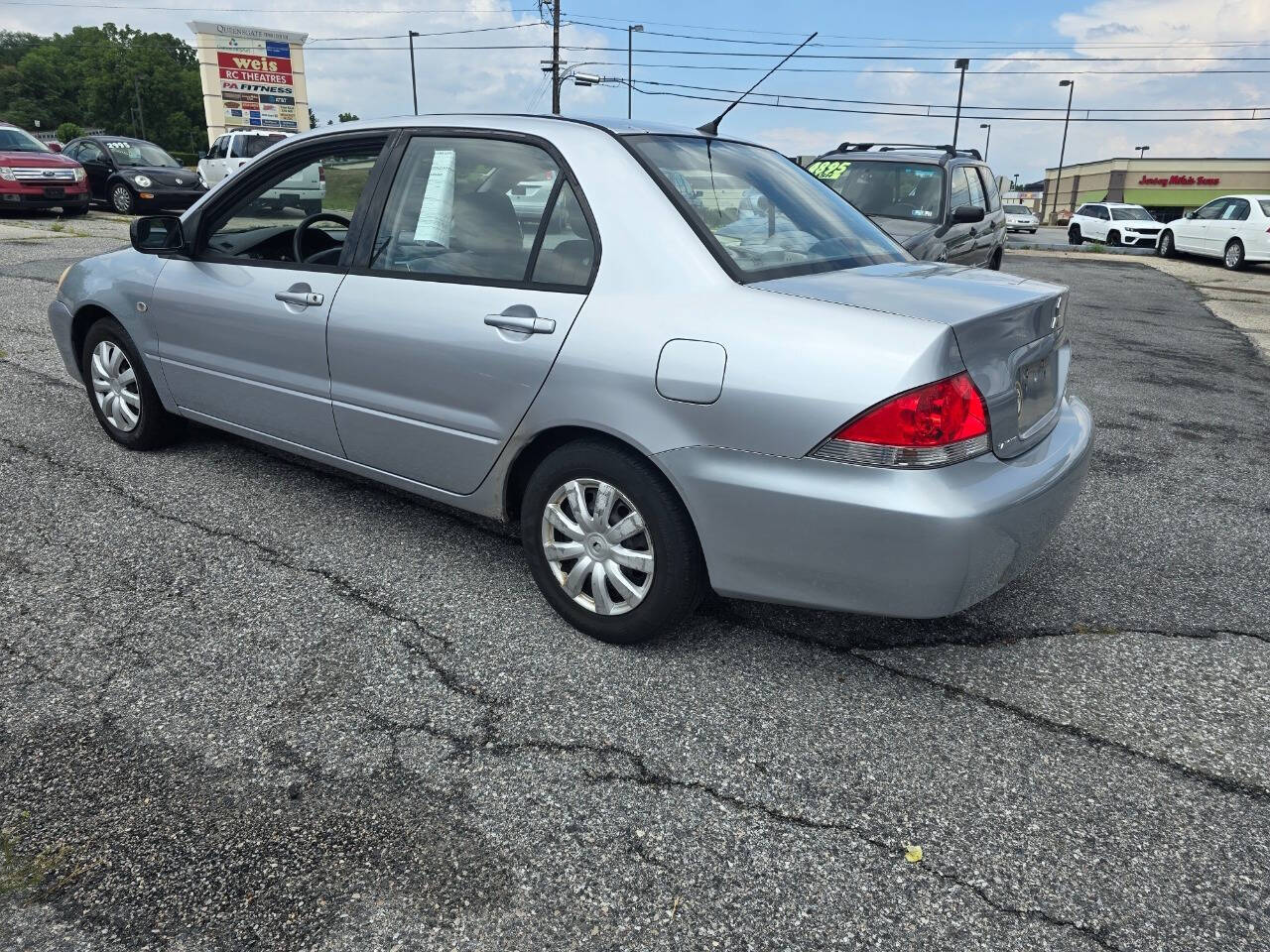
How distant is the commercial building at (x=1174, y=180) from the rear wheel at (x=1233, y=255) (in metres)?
48.2

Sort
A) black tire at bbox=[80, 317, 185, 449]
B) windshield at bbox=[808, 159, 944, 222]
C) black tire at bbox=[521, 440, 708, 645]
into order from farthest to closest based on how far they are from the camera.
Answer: windshield at bbox=[808, 159, 944, 222] < black tire at bbox=[80, 317, 185, 449] < black tire at bbox=[521, 440, 708, 645]

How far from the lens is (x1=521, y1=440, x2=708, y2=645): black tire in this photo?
282 centimetres

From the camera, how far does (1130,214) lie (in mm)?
30250

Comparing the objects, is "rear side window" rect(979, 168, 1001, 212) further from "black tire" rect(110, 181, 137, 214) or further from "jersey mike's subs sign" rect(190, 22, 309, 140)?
"jersey mike's subs sign" rect(190, 22, 309, 140)

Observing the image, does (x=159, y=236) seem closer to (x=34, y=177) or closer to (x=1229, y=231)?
(x=34, y=177)

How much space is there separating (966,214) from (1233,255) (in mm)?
15993

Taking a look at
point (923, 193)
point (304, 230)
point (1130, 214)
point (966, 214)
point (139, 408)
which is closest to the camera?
point (304, 230)

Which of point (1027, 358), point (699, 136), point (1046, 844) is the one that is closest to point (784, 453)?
point (1027, 358)

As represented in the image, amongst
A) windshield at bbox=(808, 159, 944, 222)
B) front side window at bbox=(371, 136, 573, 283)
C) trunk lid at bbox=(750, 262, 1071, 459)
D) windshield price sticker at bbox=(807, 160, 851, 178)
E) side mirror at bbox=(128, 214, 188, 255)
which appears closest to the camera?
trunk lid at bbox=(750, 262, 1071, 459)

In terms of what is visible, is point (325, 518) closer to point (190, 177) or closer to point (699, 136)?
point (699, 136)

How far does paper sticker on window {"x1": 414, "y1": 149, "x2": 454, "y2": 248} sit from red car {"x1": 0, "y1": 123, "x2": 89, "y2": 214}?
17.2 m

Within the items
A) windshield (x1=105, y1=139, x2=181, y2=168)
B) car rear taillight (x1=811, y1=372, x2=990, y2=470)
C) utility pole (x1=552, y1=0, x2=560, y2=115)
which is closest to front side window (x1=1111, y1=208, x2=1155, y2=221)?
utility pole (x1=552, y1=0, x2=560, y2=115)

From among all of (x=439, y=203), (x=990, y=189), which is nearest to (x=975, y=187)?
(x=990, y=189)

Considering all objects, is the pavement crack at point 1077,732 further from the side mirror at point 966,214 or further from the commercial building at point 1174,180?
the commercial building at point 1174,180
